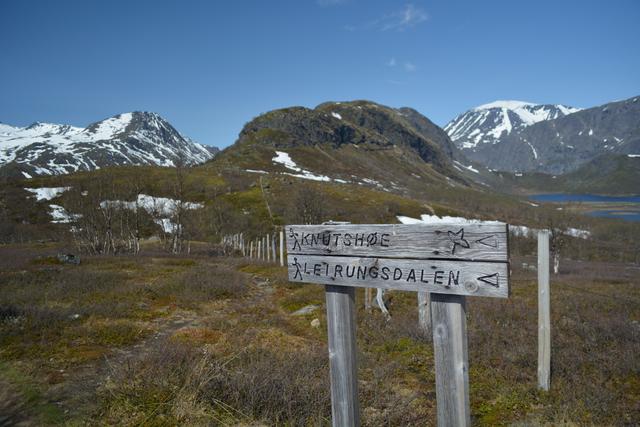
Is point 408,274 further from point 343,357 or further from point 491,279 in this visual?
point 343,357

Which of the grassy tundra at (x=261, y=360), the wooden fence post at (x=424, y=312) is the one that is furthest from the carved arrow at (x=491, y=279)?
the wooden fence post at (x=424, y=312)

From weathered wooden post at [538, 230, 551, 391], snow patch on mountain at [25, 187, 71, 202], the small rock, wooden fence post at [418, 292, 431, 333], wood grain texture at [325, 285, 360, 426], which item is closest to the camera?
wood grain texture at [325, 285, 360, 426]

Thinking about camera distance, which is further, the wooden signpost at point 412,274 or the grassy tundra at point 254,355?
the grassy tundra at point 254,355

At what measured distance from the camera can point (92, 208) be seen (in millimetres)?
35438

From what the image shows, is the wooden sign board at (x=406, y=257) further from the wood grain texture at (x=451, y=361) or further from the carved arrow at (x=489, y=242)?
the wood grain texture at (x=451, y=361)

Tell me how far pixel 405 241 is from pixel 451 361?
1.04 metres

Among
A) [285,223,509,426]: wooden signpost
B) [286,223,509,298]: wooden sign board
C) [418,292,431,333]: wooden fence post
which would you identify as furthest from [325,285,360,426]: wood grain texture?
[418,292,431,333]: wooden fence post

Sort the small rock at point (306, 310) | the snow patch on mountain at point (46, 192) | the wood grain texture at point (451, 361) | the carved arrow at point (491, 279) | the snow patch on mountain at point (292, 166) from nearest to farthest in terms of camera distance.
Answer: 1. the carved arrow at point (491, 279)
2. the wood grain texture at point (451, 361)
3. the small rock at point (306, 310)
4. the snow patch on mountain at point (46, 192)
5. the snow patch on mountain at point (292, 166)

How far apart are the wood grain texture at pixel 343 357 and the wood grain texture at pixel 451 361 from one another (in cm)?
90

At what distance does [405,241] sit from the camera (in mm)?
3314

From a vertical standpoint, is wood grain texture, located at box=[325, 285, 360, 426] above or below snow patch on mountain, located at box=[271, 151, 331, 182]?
below

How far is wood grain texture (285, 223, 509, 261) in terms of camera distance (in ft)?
9.41

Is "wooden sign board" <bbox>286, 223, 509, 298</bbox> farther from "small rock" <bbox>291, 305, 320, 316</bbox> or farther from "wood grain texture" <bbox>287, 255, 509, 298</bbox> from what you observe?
"small rock" <bbox>291, 305, 320, 316</bbox>

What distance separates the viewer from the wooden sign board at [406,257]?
113 inches
